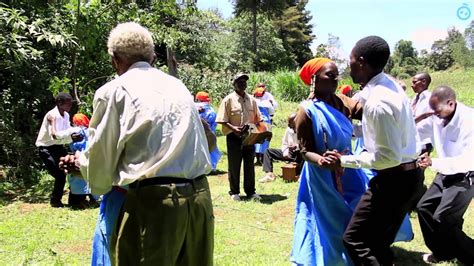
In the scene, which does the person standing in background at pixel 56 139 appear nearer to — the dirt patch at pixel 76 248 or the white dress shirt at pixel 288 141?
the dirt patch at pixel 76 248

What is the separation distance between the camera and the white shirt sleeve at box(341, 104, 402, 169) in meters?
3.11

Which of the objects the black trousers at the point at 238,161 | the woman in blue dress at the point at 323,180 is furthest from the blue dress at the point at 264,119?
the woman in blue dress at the point at 323,180

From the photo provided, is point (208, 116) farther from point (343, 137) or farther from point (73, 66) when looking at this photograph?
point (343, 137)

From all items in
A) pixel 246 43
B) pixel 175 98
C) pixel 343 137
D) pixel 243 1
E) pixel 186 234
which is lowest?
pixel 186 234

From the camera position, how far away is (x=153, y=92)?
253 centimetres

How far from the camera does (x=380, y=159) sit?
10.4 feet

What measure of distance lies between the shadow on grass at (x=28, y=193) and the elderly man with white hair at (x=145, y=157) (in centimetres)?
591

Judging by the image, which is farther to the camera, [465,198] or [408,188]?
[465,198]

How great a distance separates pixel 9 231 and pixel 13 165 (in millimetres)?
3770

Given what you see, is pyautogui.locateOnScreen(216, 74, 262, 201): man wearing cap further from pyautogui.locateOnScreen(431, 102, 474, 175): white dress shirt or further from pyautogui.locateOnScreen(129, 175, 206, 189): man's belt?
pyautogui.locateOnScreen(129, 175, 206, 189): man's belt

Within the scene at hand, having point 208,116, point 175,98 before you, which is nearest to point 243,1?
point 208,116

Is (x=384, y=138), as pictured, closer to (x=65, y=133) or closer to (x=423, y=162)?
(x=423, y=162)

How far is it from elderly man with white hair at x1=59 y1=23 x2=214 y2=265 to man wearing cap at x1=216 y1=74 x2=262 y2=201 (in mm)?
4514

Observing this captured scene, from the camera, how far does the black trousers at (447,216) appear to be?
4.33 metres
